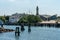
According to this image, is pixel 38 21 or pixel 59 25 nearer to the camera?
pixel 59 25

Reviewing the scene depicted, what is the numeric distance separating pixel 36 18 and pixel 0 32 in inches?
4086

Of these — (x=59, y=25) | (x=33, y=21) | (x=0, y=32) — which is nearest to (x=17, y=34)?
(x=0, y=32)

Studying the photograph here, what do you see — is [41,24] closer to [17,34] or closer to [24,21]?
[24,21]

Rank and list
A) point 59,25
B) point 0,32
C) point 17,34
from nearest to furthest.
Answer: point 17,34, point 0,32, point 59,25

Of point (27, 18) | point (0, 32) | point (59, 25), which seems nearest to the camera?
point (0, 32)

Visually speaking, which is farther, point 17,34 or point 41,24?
point 41,24

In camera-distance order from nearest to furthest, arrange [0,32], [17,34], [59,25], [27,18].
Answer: [17,34]
[0,32]
[59,25]
[27,18]

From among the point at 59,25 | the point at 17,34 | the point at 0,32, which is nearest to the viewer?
the point at 17,34

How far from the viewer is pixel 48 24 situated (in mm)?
199000

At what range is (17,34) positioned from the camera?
8206cm

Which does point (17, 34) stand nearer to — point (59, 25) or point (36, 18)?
point (59, 25)

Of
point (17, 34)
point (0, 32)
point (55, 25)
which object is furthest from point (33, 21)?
point (17, 34)

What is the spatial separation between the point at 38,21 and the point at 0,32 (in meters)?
106

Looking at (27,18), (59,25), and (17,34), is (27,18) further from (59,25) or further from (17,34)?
(17,34)
